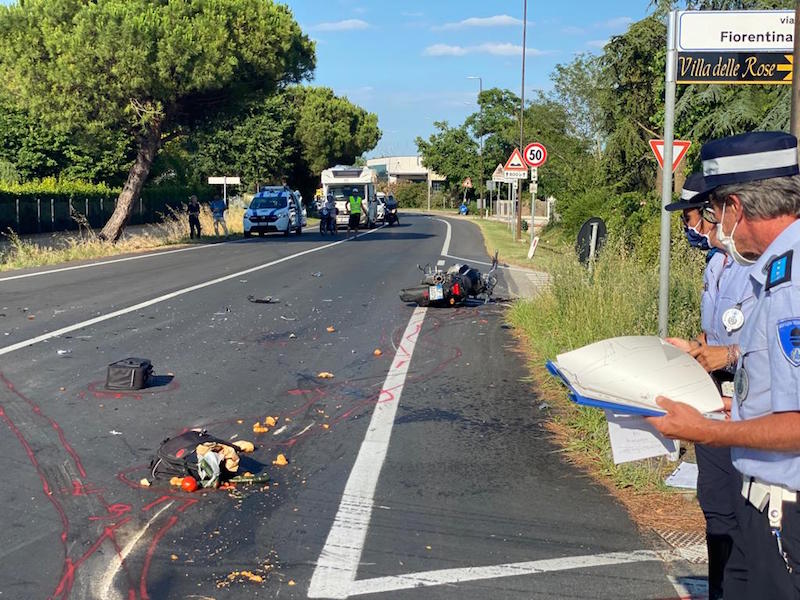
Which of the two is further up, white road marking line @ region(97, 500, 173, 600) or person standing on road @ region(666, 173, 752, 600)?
person standing on road @ region(666, 173, 752, 600)

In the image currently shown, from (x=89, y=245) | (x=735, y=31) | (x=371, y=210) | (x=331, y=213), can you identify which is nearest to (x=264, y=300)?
(x=735, y=31)

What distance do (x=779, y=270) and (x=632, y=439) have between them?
2.79 ft

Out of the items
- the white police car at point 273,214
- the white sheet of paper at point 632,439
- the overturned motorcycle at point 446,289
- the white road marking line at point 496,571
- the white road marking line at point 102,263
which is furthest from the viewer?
the white police car at point 273,214

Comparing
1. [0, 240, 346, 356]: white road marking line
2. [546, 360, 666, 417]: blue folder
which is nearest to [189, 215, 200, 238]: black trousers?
[0, 240, 346, 356]: white road marking line

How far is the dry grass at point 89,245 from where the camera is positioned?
2317 cm

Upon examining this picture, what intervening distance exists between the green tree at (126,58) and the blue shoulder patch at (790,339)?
2848 cm

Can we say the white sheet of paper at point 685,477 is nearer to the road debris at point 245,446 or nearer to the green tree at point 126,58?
the road debris at point 245,446

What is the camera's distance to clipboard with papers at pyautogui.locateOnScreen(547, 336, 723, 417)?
9.24 ft

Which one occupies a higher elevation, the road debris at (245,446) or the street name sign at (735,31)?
the street name sign at (735,31)

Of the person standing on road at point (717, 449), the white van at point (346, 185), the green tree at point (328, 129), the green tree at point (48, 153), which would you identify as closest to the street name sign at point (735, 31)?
the person standing on road at point (717, 449)

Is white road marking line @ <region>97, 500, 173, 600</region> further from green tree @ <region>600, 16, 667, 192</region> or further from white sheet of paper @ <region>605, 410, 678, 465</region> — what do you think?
green tree @ <region>600, 16, 667, 192</region>

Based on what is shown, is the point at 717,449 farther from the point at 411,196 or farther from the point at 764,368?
the point at 411,196

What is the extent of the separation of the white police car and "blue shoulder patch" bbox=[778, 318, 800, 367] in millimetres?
35445

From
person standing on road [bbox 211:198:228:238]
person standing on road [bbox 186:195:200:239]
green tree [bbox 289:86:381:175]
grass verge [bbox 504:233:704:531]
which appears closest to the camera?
grass verge [bbox 504:233:704:531]
